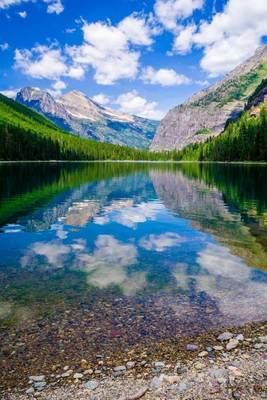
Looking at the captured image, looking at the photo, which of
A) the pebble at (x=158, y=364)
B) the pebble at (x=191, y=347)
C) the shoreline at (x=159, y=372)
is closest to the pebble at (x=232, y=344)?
the shoreline at (x=159, y=372)

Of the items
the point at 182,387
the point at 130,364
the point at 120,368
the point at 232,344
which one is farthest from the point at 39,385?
the point at 232,344

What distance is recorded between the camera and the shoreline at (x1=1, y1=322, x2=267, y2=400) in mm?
9250

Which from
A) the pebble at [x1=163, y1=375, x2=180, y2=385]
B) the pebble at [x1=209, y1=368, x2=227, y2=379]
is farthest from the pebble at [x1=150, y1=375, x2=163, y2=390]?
the pebble at [x1=209, y1=368, x2=227, y2=379]

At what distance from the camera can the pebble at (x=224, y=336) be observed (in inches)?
475

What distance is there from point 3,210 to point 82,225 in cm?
1168

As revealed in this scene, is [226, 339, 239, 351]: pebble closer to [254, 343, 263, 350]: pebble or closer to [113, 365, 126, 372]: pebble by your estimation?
[254, 343, 263, 350]: pebble

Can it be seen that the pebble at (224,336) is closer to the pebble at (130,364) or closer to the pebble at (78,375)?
the pebble at (130,364)

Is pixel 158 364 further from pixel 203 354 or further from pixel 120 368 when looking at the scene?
pixel 203 354

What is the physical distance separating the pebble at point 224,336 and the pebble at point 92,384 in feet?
15.0

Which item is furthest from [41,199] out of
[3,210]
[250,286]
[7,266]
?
[250,286]

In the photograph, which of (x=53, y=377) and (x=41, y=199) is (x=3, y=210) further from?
(x=53, y=377)

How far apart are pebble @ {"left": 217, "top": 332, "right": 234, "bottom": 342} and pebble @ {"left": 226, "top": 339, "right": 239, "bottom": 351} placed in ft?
0.84

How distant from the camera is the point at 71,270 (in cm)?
1944

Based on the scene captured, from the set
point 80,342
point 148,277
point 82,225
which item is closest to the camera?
point 80,342
